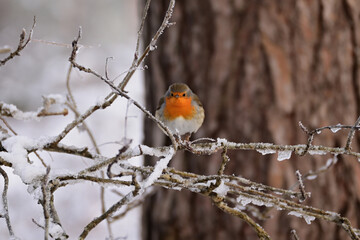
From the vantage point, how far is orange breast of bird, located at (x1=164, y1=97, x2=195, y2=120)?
6.94 feet

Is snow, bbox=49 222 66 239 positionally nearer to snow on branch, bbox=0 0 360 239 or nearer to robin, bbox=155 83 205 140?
snow on branch, bbox=0 0 360 239

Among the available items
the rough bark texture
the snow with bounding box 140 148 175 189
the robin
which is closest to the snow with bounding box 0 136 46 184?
the snow with bounding box 140 148 175 189

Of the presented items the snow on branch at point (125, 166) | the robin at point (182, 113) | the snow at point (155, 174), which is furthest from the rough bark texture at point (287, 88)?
the snow at point (155, 174)

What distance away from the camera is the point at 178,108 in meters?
2.14

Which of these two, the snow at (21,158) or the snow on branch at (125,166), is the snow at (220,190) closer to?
the snow on branch at (125,166)

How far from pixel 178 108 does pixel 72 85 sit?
24.1ft

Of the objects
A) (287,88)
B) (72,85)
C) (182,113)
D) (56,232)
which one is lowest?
(56,232)

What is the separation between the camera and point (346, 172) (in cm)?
272

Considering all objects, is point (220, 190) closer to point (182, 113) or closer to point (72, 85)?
point (182, 113)

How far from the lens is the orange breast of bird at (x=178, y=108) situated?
212cm

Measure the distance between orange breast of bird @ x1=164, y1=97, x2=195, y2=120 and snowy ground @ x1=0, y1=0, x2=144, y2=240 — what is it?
2279mm

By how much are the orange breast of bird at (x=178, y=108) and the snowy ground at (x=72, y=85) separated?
228 cm

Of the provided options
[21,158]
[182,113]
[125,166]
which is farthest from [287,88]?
[21,158]

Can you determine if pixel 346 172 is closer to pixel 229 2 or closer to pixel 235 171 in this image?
pixel 235 171
